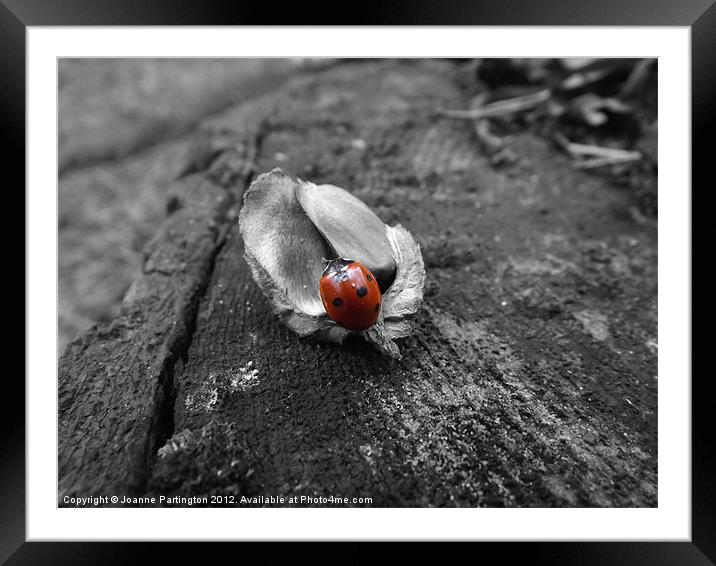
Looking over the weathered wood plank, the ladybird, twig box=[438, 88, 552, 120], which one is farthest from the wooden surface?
twig box=[438, 88, 552, 120]

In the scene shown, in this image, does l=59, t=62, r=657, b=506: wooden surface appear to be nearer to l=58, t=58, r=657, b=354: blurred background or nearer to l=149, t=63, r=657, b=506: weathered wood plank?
l=149, t=63, r=657, b=506: weathered wood plank

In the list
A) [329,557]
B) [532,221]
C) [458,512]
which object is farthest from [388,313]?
[532,221]

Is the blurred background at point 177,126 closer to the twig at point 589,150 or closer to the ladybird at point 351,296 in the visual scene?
the twig at point 589,150

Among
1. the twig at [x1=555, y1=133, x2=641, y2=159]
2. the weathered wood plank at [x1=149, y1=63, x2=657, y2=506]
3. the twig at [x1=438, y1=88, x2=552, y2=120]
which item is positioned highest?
the twig at [x1=438, y1=88, x2=552, y2=120]

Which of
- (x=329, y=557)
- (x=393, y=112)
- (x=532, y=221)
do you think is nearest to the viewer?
(x=329, y=557)
